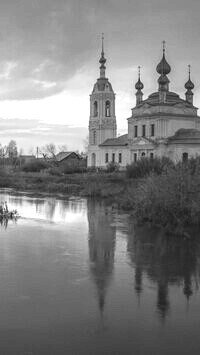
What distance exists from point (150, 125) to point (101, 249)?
43450 millimetres

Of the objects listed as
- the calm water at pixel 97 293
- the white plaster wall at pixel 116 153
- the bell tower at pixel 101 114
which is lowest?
the calm water at pixel 97 293

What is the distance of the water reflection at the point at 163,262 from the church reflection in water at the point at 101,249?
649 millimetres

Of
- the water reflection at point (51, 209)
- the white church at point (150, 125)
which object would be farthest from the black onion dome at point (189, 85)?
the water reflection at point (51, 209)

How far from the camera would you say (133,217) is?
72.4 feet

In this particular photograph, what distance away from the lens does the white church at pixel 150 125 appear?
55.6 meters

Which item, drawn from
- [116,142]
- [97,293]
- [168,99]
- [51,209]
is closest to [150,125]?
[168,99]

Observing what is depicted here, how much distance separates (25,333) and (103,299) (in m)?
2.24

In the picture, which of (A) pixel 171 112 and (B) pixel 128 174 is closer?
(B) pixel 128 174

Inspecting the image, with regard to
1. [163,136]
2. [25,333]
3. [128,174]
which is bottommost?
[25,333]

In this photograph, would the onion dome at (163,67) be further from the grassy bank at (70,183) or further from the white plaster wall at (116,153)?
the grassy bank at (70,183)

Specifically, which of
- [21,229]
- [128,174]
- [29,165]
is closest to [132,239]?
[21,229]

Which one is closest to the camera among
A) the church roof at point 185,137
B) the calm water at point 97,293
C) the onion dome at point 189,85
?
the calm water at point 97,293

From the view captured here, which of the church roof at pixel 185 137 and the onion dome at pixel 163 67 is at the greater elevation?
the onion dome at pixel 163 67

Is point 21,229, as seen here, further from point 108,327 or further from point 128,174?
point 128,174
